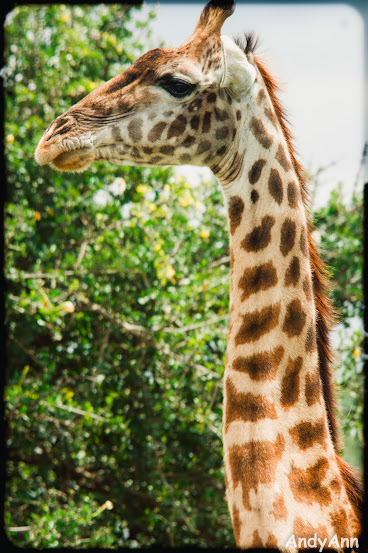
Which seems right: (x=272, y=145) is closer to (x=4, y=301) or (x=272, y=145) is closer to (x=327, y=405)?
(x=327, y=405)

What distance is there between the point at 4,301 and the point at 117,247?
103cm

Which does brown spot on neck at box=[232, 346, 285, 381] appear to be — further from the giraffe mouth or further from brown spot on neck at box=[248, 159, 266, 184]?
the giraffe mouth

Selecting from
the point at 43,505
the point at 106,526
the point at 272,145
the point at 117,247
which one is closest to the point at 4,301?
the point at 117,247

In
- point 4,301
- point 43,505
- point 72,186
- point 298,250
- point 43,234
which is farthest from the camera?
point 43,234

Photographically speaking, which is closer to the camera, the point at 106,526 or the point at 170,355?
the point at 170,355

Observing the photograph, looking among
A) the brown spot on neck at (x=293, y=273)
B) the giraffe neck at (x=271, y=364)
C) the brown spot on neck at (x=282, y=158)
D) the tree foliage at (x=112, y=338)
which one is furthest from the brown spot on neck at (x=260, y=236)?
the tree foliage at (x=112, y=338)

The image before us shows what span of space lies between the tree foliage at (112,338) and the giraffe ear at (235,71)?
2242 millimetres

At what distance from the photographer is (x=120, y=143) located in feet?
7.76

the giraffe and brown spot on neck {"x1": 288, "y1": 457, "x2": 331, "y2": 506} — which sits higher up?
the giraffe

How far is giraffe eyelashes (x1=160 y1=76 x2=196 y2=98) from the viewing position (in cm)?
235

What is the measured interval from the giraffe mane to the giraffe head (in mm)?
159

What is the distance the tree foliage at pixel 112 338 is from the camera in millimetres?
4527

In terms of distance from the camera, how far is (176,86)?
2.35m

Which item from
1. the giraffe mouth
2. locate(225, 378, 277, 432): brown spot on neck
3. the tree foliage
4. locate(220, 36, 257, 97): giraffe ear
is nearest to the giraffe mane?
locate(220, 36, 257, 97): giraffe ear
